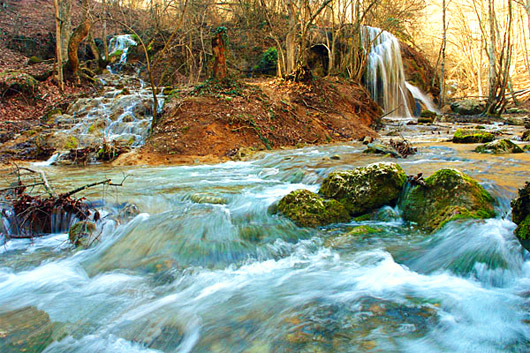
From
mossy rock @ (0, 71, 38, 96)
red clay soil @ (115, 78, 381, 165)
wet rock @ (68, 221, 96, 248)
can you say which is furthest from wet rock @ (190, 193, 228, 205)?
mossy rock @ (0, 71, 38, 96)

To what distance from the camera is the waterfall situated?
19531 millimetres

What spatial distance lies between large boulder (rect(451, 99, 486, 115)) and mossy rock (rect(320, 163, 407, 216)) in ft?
61.7

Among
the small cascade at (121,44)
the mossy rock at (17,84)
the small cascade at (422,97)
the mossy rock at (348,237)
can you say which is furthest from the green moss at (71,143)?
the small cascade at (422,97)

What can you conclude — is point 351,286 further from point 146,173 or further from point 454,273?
point 146,173

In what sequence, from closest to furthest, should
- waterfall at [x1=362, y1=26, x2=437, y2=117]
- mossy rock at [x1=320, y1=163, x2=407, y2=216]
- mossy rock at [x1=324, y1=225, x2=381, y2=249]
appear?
1. mossy rock at [x1=324, y1=225, x2=381, y2=249]
2. mossy rock at [x1=320, y1=163, x2=407, y2=216]
3. waterfall at [x1=362, y1=26, x2=437, y2=117]

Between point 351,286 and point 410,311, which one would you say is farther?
point 351,286

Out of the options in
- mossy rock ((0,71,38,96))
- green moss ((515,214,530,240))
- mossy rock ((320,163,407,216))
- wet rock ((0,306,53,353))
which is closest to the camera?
wet rock ((0,306,53,353))

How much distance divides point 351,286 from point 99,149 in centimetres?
864

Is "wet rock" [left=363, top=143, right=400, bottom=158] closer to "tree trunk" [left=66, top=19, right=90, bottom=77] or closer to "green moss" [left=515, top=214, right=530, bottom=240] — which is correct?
"green moss" [left=515, top=214, right=530, bottom=240]

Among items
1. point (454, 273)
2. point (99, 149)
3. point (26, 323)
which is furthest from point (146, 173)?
point (454, 273)

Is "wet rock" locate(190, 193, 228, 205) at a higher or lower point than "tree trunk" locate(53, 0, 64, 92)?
lower

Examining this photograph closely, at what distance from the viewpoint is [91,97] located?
14.5 m

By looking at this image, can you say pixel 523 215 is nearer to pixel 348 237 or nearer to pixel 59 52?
pixel 348 237

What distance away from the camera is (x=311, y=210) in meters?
4.50
